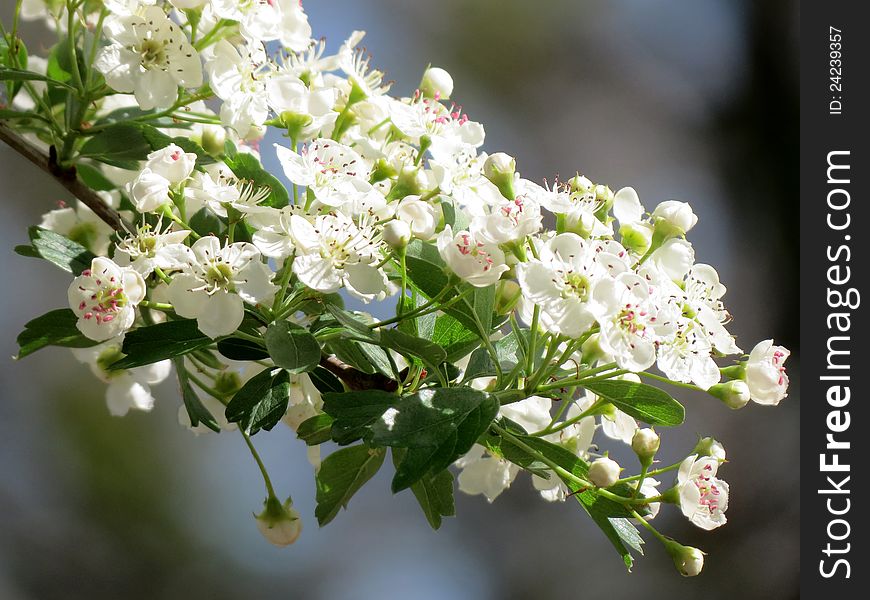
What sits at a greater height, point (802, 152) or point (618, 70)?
point (618, 70)

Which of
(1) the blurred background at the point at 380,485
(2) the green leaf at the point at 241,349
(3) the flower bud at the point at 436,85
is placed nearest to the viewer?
(2) the green leaf at the point at 241,349

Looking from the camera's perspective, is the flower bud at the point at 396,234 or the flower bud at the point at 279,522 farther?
the flower bud at the point at 279,522

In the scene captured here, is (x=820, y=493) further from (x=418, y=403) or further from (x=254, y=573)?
(x=254, y=573)

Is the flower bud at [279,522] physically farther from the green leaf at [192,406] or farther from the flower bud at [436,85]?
the flower bud at [436,85]

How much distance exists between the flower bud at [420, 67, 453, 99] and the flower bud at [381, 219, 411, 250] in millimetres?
223

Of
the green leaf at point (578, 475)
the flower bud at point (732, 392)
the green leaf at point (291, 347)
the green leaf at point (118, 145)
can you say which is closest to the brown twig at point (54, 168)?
the green leaf at point (118, 145)

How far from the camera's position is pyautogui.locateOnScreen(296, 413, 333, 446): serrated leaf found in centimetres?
72

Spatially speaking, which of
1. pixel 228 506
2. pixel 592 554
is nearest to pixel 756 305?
pixel 592 554

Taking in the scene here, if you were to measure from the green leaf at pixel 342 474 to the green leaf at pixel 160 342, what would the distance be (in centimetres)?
16

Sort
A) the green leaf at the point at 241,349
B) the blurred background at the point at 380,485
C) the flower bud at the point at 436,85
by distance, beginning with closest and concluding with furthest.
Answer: the green leaf at the point at 241,349
the flower bud at the point at 436,85
the blurred background at the point at 380,485

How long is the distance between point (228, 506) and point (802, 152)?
192 cm

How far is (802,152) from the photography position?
5.74 ft

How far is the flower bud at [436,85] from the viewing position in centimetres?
82

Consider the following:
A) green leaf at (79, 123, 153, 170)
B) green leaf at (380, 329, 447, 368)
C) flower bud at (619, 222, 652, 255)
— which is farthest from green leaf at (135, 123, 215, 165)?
flower bud at (619, 222, 652, 255)
